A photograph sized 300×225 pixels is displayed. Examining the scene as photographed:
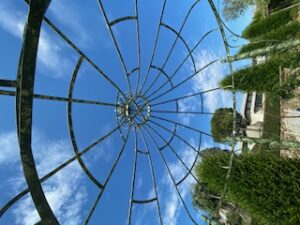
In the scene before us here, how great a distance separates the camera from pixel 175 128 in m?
7.52

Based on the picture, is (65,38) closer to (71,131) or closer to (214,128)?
(71,131)

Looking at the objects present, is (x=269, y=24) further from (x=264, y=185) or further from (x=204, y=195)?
(x=204, y=195)

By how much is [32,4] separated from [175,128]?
5463 mm

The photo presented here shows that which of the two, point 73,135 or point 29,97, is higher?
point 29,97

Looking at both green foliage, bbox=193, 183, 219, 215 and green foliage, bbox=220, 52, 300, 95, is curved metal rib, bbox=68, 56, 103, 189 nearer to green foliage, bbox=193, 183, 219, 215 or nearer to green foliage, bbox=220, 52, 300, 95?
green foliage, bbox=193, 183, 219, 215

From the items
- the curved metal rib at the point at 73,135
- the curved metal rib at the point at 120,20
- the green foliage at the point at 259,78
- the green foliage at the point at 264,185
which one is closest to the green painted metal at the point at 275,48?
the curved metal rib at the point at 120,20

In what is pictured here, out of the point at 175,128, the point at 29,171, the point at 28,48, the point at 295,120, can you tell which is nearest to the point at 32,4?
the point at 28,48

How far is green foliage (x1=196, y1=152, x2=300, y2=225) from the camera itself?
10.6m

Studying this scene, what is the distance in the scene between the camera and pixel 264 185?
11312 mm

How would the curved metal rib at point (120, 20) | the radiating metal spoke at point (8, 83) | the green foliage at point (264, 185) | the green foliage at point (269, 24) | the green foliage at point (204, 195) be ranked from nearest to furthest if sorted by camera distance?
1. the radiating metal spoke at point (8, 83)
2. the curved metal rib at point (120, 20)
3. the green foliage at point (204, 195)
4. the green foliage at point (264, 185)
5. the green foliage at point (269, 24)

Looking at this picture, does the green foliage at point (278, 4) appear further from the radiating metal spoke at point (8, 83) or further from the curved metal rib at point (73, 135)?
the radiating metal spoke at point (8, 83)

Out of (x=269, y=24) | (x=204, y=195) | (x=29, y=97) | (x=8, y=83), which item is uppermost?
(x=269, y=24)

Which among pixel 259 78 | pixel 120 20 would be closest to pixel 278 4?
pixel 259 78

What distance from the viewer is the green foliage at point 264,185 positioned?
34.6ft
